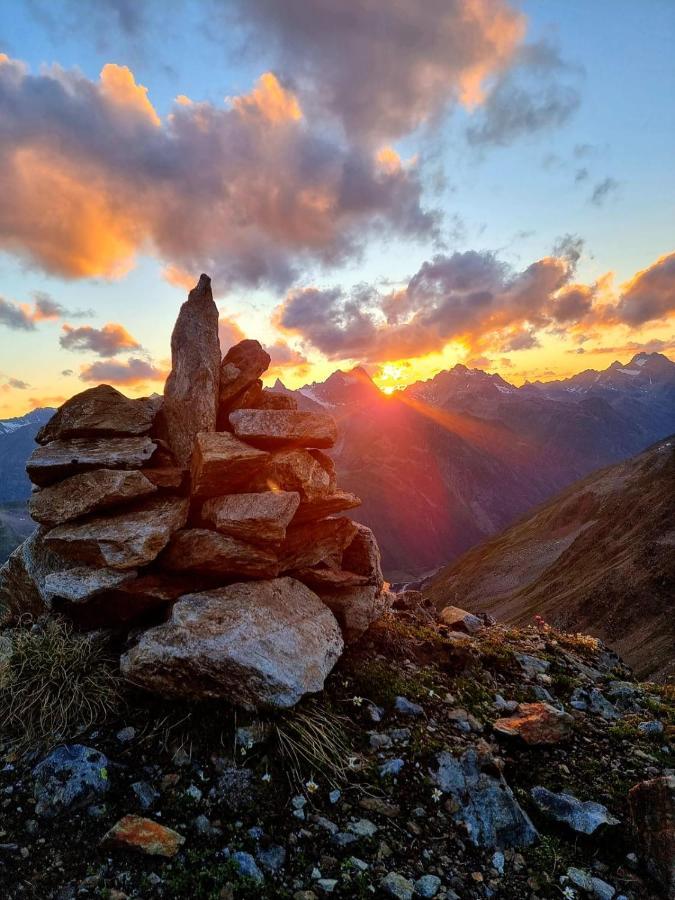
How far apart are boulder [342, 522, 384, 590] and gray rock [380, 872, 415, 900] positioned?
7.54 meters

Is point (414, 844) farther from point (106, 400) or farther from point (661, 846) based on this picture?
point (106, 400)

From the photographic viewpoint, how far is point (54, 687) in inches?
360

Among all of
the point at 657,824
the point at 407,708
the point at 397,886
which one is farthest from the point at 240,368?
the point at 657,824

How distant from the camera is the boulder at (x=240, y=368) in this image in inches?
551

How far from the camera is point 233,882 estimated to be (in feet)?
19.7

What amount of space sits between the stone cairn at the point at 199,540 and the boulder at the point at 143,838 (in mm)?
2204

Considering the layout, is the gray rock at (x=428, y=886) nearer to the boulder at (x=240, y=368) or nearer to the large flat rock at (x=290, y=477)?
the large flat rock at (x=290, y=477)

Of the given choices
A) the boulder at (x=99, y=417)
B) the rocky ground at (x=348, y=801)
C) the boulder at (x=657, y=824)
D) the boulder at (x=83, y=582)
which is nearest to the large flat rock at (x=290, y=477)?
the boulder at (x=83, y=582)

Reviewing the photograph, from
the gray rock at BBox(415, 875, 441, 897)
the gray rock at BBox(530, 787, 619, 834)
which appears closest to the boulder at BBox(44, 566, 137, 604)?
the gray rock at BBox(415, 875, 441, 897)

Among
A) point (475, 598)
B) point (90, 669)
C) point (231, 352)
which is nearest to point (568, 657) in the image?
point (90, 669)

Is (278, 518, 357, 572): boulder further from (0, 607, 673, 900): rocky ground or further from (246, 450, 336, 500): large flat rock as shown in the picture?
(0, 607, 673, 900): rocky ground

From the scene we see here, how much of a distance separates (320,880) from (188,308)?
13.5 m

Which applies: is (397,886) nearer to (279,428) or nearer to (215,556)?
(215,556)

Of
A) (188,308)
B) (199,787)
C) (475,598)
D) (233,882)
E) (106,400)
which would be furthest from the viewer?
(475,598)
